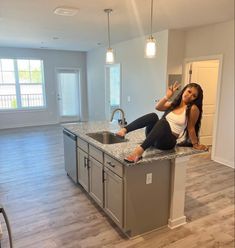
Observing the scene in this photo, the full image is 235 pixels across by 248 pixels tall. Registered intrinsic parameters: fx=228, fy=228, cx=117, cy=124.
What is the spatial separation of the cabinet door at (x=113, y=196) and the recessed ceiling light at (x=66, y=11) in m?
2.40

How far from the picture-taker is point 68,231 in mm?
2443

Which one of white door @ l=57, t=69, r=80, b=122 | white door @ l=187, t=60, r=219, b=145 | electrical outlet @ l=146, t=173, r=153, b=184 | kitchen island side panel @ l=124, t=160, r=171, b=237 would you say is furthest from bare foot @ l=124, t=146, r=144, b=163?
white door @ l=57, t=69, r=80, b=122

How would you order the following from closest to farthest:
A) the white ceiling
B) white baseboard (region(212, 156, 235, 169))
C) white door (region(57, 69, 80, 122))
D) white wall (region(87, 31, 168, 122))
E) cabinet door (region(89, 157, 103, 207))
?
cabinet door (region(89, 157, 103, 207))
the white ceiling
white baseboard (region(212, 156, 235, 169))
white wall (region(87, 31, 168, 122))
white door (region(57, 69, 80, 122))

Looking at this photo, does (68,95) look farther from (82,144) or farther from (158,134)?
(158,134)

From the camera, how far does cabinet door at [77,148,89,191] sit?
2.98 meters

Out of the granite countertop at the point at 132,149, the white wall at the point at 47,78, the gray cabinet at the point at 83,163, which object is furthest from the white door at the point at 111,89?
the granite countertop at the point at 132,149

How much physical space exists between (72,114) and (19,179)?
535 cm

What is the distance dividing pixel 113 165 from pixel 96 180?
0.55 meters

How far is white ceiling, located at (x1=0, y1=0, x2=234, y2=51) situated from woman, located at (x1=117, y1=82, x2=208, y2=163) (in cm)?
161

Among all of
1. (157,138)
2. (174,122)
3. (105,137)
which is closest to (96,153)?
(105,137)

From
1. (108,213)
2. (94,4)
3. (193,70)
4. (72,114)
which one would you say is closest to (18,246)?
(108,213)

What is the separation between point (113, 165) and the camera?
2.30 metres

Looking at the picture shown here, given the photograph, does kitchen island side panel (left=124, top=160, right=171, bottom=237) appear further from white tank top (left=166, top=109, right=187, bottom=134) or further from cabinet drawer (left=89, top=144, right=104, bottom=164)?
cabinet drawer (left=89, top=144, right=104, bottom=164)

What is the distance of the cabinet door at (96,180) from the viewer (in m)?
2.63
